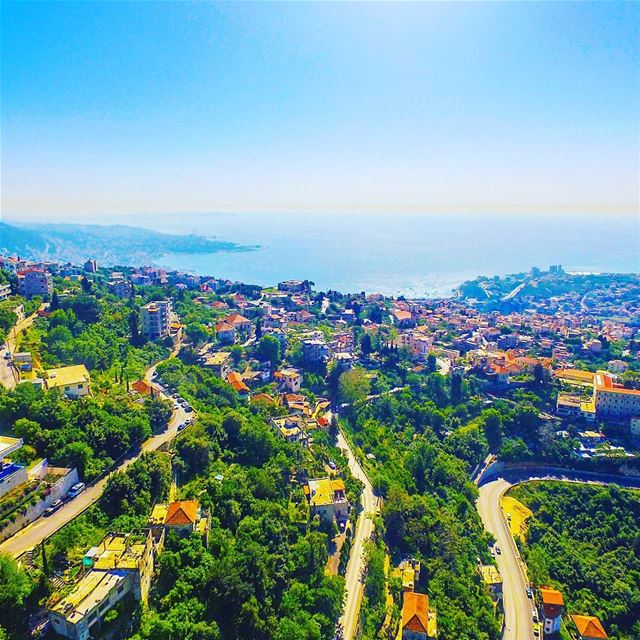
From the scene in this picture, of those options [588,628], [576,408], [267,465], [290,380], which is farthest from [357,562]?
[576,408]

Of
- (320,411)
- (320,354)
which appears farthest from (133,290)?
(320,411)

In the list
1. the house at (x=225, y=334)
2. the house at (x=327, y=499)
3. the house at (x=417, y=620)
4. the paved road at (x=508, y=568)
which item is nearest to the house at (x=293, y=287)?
the house at (x=225, y=334)

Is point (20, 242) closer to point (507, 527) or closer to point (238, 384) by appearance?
point (238, 384)

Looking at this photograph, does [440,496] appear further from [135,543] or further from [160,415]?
[135,543]

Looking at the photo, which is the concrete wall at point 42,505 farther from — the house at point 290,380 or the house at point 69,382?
the house at point 290,380

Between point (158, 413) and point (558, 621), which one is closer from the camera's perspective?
point (558, 621)

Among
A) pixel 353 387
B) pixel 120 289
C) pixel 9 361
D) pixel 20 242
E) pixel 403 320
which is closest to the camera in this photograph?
pixel 9 361
